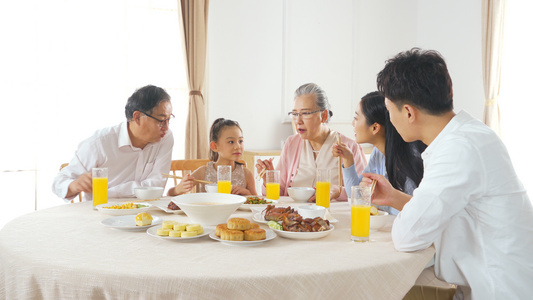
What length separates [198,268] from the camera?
108 centimetres

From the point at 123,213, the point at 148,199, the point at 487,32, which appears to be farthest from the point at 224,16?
the point at 123,213

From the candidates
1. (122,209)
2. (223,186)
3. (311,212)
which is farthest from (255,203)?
(122,209)

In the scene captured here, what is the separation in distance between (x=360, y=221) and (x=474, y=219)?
1.12 feet

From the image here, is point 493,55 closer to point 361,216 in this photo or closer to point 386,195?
point 386,195

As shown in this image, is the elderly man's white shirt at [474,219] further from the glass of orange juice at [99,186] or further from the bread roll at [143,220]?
the glass of orange juice at [99,186]

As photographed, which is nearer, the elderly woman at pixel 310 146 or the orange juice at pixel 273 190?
the orange juice at pixel 273 190

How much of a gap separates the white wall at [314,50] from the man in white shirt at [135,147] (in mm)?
2093

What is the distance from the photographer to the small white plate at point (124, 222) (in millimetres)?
1473

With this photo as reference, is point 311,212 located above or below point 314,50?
below

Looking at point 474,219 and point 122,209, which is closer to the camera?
point 474,219

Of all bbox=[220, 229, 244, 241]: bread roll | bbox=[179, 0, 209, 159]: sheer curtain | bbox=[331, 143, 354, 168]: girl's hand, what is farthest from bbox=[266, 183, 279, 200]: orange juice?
bbox=[179, 0, 209, 159]: sheer curtain

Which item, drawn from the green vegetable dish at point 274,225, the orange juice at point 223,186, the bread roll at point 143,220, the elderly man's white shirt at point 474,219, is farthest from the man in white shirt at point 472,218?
the orange juice at point 223,186

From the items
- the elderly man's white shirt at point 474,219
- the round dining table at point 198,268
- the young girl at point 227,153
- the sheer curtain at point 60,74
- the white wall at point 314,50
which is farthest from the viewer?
the white wall at point 314,50

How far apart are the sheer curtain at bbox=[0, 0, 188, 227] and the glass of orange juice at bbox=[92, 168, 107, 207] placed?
7.87 feet
